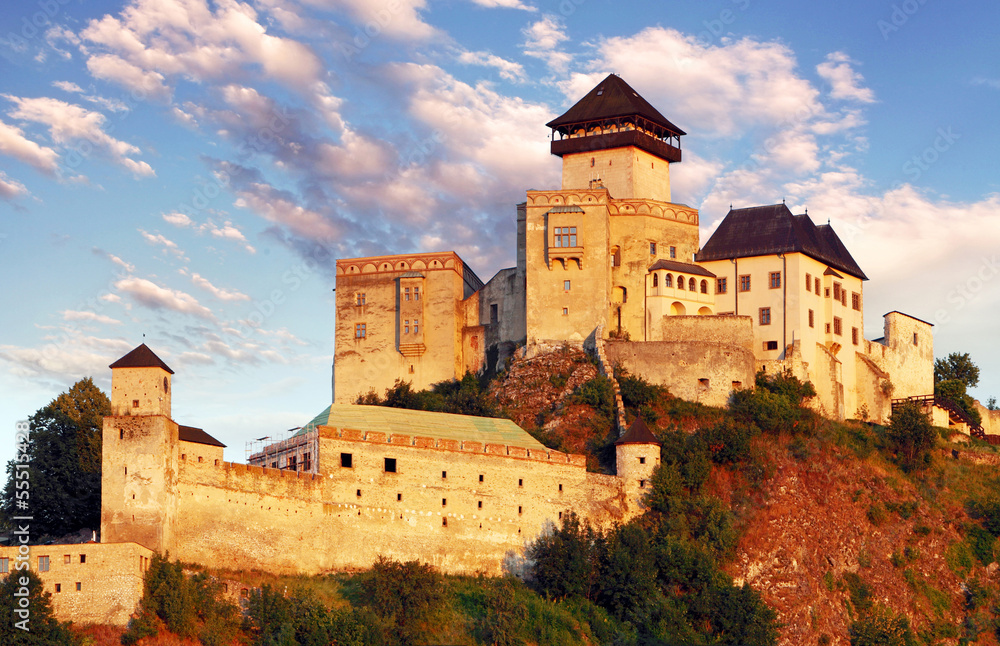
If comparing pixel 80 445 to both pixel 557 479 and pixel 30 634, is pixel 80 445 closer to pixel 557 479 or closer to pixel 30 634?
pixel 30 634

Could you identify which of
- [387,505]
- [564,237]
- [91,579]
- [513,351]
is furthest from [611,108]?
[91,579]

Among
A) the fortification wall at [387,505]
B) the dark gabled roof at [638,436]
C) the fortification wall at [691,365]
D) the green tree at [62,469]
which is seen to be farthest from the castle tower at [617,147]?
the green tree at [62,469]

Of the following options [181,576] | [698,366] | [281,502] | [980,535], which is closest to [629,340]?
[698,366]

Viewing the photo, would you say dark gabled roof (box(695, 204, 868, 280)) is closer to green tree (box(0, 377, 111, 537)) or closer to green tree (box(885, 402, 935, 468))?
green tree (box(885, 402, 935, 468))

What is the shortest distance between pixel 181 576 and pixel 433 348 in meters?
30.8

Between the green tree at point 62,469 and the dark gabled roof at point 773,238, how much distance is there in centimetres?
3686

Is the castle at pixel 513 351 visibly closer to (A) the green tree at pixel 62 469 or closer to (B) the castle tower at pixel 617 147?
(B) the castle tower at pixel 617 147

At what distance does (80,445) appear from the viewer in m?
61.2

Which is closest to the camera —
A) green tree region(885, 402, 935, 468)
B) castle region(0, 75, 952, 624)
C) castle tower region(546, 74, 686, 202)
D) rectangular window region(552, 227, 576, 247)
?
castle region(0, 75, 952, 624)

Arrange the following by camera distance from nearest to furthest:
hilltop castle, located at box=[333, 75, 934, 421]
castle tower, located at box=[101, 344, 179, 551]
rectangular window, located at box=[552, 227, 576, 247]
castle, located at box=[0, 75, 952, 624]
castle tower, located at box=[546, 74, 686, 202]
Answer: castle tower, located at box=[101, 344, 179, 551]
castle, located at box=[0, 75, 952, 624]
hilltop castle, located at box=[333, 75, 934, 421]
rectangular window, located at box=[552, 227, 576, 247]
castle tower, located at box=[546, 74, 686, 202]

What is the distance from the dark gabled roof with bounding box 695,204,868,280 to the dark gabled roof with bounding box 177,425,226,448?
35378mm

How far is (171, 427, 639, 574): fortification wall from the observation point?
53812 mm

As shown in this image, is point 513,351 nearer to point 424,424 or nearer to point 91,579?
point 424,424

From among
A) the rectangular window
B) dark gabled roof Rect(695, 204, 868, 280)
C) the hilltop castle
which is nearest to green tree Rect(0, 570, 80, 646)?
the hilltop castle
